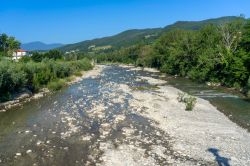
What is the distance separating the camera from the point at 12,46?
122 m

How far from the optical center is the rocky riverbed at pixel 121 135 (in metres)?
21.3

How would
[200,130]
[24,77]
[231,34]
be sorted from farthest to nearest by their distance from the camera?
[231,34] → [24,77] → [200,130]

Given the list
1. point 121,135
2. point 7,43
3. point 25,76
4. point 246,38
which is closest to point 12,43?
point 7,43

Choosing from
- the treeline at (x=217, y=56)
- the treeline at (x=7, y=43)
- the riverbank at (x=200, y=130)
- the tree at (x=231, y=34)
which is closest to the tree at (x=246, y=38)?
the treeline at (x=217, y=56)

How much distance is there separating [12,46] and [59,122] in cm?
9801

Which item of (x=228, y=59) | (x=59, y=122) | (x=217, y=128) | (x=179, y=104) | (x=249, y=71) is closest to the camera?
(x=217, y=128)

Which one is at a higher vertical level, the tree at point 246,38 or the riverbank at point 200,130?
the tree at point 246,38

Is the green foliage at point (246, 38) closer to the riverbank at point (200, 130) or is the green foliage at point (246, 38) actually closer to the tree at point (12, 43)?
the riverbank at point (200, 130)

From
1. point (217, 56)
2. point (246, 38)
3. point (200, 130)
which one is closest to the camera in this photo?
point (200, 130)

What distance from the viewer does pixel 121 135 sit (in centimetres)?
2700

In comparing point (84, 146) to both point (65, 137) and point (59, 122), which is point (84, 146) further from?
point (59, 122)

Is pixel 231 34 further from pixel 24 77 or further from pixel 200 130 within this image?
pixel 200 130

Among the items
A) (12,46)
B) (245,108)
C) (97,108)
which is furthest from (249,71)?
(12,46)

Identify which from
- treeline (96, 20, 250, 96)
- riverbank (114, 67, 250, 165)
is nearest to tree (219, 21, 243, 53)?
treeline (96, 20, 250, 96)
